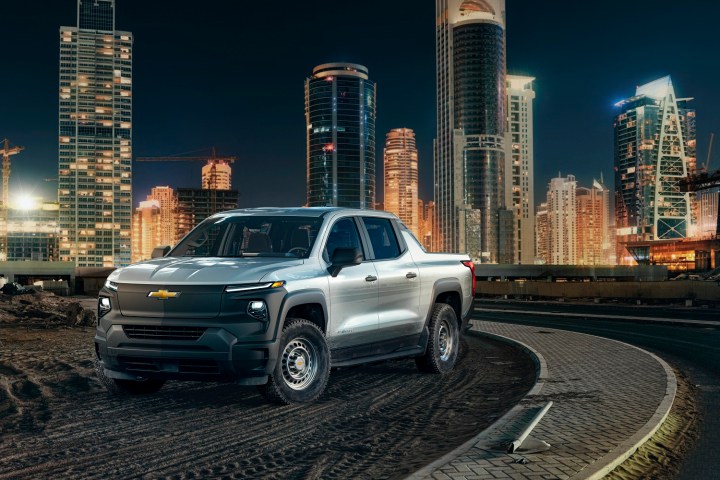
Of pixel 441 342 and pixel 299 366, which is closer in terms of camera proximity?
pixel 299 366

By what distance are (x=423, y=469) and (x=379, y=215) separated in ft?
16.8

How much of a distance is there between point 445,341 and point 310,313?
10.7ft

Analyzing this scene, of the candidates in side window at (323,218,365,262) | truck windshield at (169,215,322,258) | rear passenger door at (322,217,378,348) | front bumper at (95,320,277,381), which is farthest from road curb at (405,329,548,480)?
truck windshield at (169,215,322,258)

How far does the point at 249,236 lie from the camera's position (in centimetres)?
912

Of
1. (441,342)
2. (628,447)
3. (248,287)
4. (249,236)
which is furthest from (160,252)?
(628,447)

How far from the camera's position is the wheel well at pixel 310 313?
800 cm

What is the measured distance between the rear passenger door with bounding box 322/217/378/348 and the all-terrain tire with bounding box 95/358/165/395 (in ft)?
7.32

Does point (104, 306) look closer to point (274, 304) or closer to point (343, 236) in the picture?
point (274, 304)

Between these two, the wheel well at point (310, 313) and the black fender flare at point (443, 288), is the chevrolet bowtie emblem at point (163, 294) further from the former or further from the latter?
the black fender flare at point (443, 288)

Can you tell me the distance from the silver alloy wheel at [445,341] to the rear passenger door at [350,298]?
1924mm

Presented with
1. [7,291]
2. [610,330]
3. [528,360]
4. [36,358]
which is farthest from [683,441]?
[7,291]

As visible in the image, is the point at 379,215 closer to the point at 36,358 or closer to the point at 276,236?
the point at 276,236

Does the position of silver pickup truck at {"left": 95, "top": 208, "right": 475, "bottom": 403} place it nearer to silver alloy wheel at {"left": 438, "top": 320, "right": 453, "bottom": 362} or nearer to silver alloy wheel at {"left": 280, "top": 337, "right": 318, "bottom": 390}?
silver alloy wheel at {"left": 280, "top": 337, "right": 318, "bottom": 390}

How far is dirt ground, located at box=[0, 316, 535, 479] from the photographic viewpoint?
5676 millimetres
